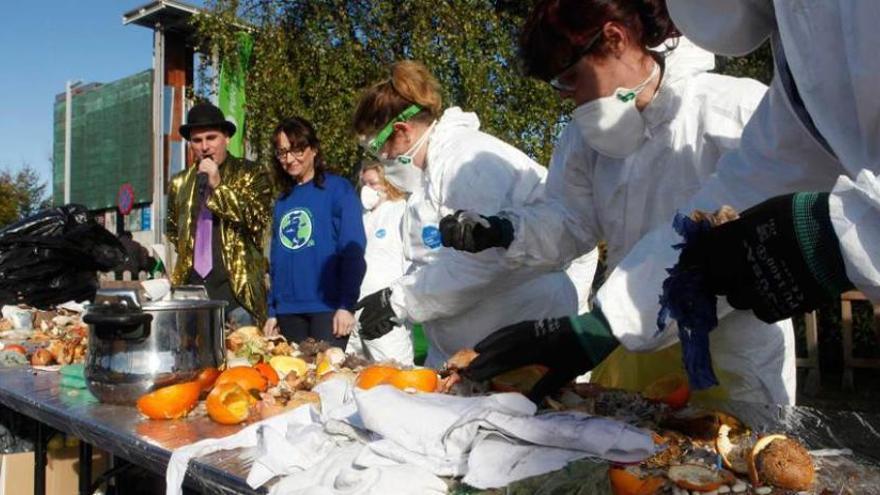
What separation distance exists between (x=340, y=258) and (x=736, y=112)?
235 centimetres

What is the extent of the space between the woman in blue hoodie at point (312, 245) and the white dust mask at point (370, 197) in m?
1.23

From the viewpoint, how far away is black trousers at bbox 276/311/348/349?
381cm

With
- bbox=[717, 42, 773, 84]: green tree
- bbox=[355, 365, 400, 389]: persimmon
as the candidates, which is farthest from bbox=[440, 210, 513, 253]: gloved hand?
bbox=[717, 42, 773, 84]: green tree

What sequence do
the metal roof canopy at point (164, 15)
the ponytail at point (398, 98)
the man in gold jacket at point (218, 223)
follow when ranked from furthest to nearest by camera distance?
the metal roof canopy at point (164, 15)
the man in gold jacket at point (218, 223)
the ponytail at point (398, 98)

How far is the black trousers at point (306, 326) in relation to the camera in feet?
12.5

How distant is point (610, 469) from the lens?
1.04m

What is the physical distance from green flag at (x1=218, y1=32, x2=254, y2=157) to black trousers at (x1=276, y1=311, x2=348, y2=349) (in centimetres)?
460

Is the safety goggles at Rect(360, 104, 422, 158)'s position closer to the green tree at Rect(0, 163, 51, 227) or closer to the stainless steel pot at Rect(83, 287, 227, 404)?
the stainless steel pot at Rect(83, 287, 227, 404)

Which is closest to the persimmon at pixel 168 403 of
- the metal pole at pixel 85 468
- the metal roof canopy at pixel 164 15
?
the metal pole at pixel 85 468

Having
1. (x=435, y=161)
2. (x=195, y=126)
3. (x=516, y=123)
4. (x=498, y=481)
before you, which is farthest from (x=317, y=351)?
(x=516, y=123)

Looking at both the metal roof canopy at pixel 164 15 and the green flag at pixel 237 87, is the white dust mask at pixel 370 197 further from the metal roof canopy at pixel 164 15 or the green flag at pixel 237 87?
the metal roof canopy at pixel 164 15

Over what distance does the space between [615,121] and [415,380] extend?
0.77 meters

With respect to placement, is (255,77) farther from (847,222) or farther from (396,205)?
(847,222)

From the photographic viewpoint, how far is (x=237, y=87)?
322 inches
